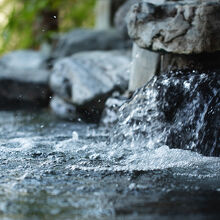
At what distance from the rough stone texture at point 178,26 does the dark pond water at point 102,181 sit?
36.9 inches

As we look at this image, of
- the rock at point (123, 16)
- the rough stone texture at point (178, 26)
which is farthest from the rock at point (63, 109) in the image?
the rough stone texture at point (178, 26)

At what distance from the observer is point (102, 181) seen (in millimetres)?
2715

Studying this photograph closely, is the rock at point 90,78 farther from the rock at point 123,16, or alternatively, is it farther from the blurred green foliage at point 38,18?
the blurred green foliage at point 38,18

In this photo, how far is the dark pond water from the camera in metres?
2.17

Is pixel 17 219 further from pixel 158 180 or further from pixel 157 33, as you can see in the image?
pixel 157 33

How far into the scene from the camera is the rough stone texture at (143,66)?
15.4ft

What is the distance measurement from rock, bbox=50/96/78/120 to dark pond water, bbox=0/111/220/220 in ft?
7.03

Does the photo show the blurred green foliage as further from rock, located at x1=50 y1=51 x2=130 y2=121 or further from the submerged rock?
the submerged rock

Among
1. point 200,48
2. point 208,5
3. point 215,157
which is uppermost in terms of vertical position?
point 208,5

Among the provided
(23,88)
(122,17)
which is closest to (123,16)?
(122,17)

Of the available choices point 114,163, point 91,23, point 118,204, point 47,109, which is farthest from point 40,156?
point 91,23

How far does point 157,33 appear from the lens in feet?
13.4

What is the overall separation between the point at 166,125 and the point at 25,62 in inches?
216

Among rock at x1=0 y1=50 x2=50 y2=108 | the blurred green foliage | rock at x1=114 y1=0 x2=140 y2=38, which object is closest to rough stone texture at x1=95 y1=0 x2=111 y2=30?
rock at x1=114 y1=0 x2=140 y2=38
